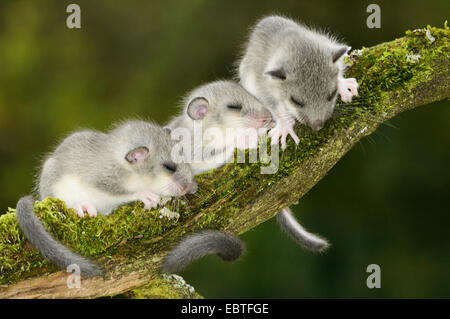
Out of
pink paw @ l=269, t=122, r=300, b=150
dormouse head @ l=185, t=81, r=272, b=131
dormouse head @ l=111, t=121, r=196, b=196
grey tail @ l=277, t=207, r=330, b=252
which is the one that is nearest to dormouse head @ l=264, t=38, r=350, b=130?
pink paw @ l=269, t=122, r=300, b=150

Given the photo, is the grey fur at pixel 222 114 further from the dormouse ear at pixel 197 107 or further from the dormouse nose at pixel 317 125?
the dormouse nose at pixel 317 125

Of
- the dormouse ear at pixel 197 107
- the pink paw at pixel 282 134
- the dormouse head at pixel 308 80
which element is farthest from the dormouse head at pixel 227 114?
the pink paw at pixel 282 134

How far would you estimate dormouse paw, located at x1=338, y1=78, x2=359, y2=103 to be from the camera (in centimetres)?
388

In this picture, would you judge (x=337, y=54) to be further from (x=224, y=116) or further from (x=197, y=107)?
(x=197, y=107)

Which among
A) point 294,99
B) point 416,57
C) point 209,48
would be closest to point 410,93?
point 416,57

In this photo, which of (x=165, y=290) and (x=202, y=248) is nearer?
(x=202, y=248)

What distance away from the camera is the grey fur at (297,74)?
12.4ft

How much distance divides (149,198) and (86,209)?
0.41 m

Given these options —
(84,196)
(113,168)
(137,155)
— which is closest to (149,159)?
(137,155)

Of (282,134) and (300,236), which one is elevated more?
(282,134)

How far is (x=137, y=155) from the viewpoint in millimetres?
3818

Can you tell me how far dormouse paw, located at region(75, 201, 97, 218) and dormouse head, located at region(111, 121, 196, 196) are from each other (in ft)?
1.06

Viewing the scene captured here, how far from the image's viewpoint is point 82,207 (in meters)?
3.68

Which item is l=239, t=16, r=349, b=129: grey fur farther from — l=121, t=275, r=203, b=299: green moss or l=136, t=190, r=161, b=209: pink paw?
l=121, t=275, r=203, b=299: green moss
